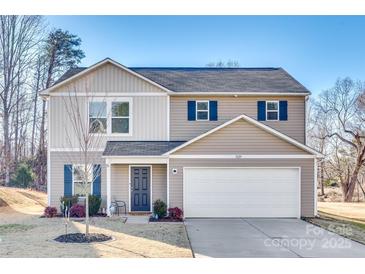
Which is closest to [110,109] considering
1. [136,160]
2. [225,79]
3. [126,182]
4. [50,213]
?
[136,160]

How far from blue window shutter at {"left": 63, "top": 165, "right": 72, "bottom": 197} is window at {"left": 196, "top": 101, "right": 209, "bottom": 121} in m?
5.94

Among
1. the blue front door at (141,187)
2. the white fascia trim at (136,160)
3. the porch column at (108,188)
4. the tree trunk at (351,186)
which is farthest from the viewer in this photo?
the tree trunk at (351,186)

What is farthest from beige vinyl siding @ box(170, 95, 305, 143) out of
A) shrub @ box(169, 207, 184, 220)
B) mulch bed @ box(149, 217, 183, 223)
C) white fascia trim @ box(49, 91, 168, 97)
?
mulch bed @ box(149, 217, 183, 223)

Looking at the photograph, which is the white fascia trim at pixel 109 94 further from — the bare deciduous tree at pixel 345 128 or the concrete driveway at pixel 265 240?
the bare deciduous tree at pixel 345 128

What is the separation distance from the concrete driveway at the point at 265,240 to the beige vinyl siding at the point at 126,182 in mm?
2639

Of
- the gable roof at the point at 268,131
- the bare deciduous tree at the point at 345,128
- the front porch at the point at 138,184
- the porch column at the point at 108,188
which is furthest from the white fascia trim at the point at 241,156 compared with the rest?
the bare deciduous tree at the point at 345,128

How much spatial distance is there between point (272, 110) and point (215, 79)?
320 cm

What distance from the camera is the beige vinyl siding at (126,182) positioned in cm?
1727

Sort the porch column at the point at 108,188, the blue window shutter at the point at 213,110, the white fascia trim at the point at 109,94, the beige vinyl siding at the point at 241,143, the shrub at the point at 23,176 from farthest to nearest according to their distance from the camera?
1. the shrub at the point at 23,176
2. the blue window shutter at the point at 213,110
3. the white fascia trim at the point at 109,94
4. the porch column at the point at 108,188
5. the beige vinyl siding at the point at 241,143

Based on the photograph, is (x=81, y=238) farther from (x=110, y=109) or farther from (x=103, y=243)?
(x=110, y=109)

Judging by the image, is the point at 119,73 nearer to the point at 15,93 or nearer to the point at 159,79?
the point at 159,79

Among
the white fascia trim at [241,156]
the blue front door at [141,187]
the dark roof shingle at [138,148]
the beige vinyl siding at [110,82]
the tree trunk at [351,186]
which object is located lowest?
the tree trunk at [351,186]
